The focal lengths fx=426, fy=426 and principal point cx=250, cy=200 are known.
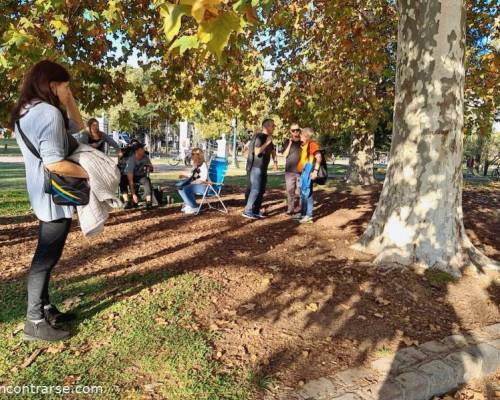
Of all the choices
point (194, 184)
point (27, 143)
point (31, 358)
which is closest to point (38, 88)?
point (27, 143)

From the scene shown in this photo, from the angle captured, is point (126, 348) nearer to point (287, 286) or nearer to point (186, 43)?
point (287, 286)

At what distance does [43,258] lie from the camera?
3.12 m

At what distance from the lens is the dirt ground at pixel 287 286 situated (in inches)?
132

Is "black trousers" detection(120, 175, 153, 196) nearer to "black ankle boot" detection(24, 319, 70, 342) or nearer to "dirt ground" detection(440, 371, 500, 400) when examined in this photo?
"black ankle boot" detection(24, 319, 70, 342)

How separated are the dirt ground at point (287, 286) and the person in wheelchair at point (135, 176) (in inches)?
48.5

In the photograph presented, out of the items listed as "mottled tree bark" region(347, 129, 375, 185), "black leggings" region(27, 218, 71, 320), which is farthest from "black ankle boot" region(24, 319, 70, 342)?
"mottled tree bark" region(347, 129, 375, 185)

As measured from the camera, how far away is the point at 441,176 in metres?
5.04

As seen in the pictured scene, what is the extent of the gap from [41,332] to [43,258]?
57 centimetres

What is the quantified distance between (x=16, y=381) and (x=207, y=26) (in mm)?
2590

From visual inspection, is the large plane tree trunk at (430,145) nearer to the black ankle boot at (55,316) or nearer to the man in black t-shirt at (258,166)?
the man in black t-shirt at (258,166)

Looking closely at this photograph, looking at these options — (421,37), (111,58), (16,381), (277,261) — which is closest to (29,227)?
(111,58)

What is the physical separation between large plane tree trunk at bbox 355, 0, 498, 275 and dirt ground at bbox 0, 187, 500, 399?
1.24ft

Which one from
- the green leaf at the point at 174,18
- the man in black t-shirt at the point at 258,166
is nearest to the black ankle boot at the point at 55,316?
the green leaf at the point at 174,18

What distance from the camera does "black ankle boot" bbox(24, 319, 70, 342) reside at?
3199 millimetres
